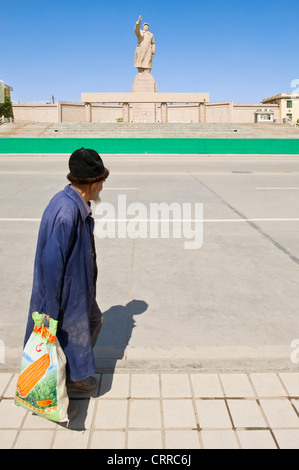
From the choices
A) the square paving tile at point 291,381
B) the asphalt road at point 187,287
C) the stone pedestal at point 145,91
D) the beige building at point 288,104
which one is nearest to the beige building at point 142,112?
the stone pedestal at point 145,91

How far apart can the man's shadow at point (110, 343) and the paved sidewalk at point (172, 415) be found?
0.02 meters

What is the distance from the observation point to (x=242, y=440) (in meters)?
2.52

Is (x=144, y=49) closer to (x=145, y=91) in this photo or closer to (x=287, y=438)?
(x=145, y=91)

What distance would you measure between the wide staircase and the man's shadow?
3828 cm

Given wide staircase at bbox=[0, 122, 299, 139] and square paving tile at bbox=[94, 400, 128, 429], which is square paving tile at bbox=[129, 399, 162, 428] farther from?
wide staircase at bbox=[0, 122, 299, 139]

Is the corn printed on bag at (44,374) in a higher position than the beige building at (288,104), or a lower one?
lower

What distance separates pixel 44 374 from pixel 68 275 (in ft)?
2.03

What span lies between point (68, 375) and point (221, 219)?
261 inches

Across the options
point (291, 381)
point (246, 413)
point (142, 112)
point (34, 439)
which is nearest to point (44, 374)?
point (34, 439)

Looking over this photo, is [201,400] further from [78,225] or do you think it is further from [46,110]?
[46,110]

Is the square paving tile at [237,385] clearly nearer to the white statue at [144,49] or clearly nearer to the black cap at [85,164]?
the black cap at [85,164]

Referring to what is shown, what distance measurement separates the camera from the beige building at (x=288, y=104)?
83.4 m

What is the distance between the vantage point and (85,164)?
2.50 m

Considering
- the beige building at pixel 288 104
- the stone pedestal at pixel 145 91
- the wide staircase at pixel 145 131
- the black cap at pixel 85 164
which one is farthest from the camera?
the beige building at pixel 288 104
